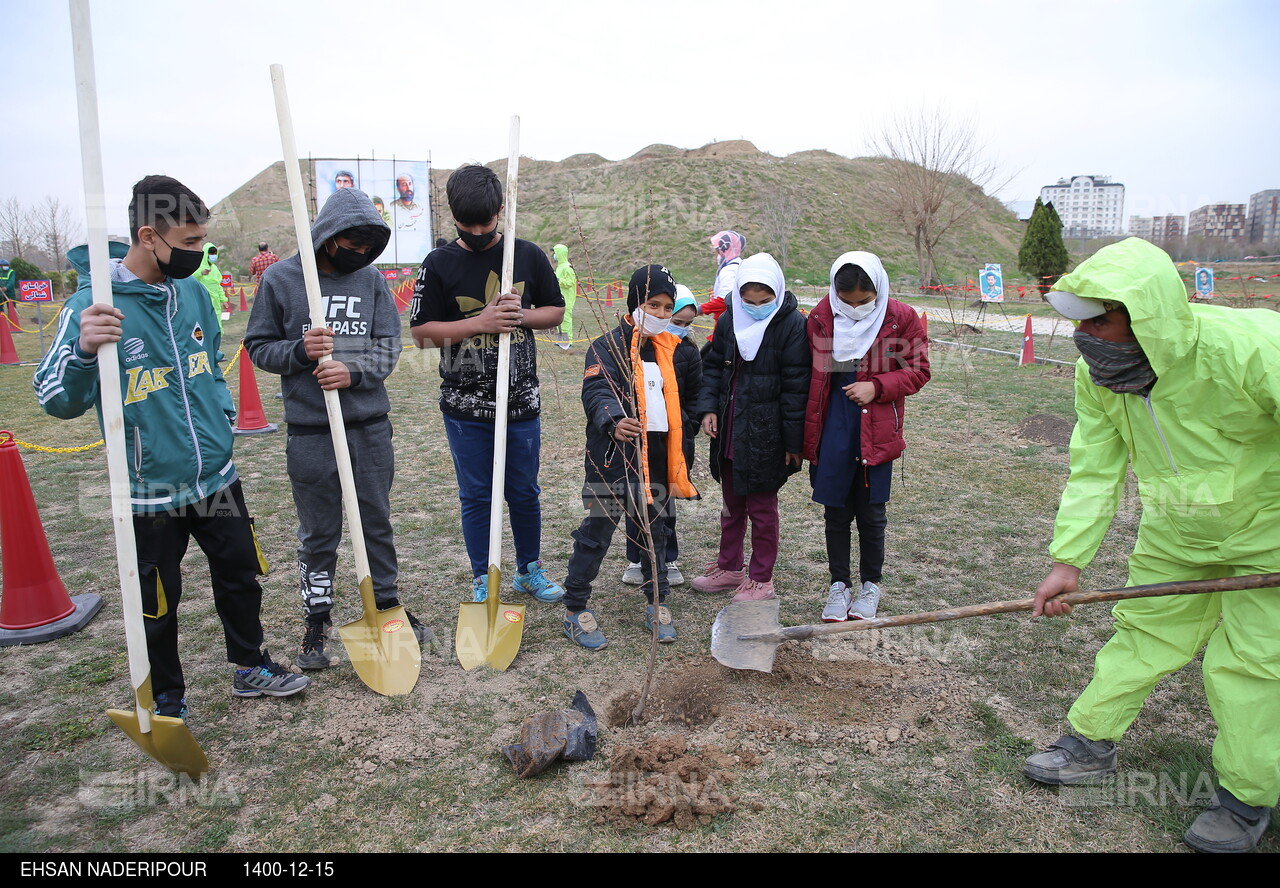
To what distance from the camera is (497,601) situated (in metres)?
3.60

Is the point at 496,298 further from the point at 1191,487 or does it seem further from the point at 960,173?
the point at 960,173

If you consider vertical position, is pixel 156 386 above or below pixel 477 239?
below

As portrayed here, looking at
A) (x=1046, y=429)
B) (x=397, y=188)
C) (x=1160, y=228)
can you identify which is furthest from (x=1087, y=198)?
(x=1046, y=429)

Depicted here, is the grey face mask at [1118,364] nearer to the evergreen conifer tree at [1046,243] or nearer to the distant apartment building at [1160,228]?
the distant apartment building at [1160,228]

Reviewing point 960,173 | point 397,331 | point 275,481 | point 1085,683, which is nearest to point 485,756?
point 397,331

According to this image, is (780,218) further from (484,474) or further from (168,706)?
(168,706)

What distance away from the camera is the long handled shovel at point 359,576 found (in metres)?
3.09

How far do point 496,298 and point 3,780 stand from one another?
2.54 m

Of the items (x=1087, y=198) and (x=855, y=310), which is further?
(x=1087, y=198)

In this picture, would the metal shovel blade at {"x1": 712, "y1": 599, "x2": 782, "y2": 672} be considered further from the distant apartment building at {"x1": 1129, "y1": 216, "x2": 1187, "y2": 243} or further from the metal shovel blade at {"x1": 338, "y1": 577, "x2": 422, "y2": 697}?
the distant apartment building at {"x1": 1129, "y1": 216, "x2": 1187, "y2": 243}

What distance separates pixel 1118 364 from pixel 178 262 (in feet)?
10.3

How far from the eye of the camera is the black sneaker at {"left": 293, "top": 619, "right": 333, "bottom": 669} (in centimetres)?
342

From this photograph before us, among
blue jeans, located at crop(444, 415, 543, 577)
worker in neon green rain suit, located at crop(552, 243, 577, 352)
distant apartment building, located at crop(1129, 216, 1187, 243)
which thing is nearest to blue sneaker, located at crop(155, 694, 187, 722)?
blue jeans, located at crop(444, 415, 543, 577)

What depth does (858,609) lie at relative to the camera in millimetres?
3889
